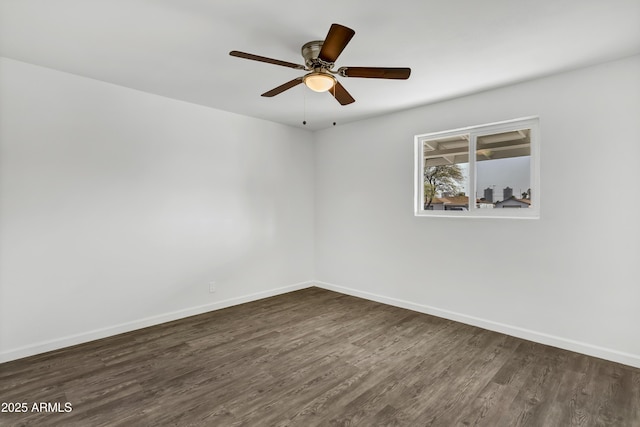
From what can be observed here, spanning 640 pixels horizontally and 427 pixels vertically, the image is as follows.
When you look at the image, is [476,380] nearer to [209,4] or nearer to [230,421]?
[230,421]

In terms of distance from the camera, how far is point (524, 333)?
10.2 feet

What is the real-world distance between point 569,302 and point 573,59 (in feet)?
6.63

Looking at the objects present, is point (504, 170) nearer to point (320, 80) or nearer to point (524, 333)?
point (524, 333)

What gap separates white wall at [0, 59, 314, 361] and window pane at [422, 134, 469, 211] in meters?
2.04

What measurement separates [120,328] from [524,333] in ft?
12.8

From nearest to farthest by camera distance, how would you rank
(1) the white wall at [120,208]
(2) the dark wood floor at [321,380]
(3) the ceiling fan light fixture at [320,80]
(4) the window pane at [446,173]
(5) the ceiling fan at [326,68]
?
1. (5) the ceiling fan at [326,68]
2. (2) the dark wood floor at [321,380]
3. (3) the ceiling fan light fixture at [320,80]
4. (1) the white wall at [120,208]
5. (4) the window pane at [446,173]

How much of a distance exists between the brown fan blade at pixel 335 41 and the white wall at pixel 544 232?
214 cm

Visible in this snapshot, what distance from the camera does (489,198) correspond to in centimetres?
346

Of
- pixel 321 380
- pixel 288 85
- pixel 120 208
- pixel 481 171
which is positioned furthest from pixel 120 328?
pixel 481 171

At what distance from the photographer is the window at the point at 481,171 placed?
3180mm

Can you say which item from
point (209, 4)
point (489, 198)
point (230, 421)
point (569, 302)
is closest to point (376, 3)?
point (209, 4)

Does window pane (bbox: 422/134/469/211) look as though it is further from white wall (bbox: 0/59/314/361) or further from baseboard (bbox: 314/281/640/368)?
white wall (bbox: 0/59/314/361)

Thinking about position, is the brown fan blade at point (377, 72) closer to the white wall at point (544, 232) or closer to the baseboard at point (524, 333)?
the white wall at point (544, 232)

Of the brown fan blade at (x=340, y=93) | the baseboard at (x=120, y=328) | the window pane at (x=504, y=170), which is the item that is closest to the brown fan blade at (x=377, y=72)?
the brown fan blade at (x=340, y=93)
